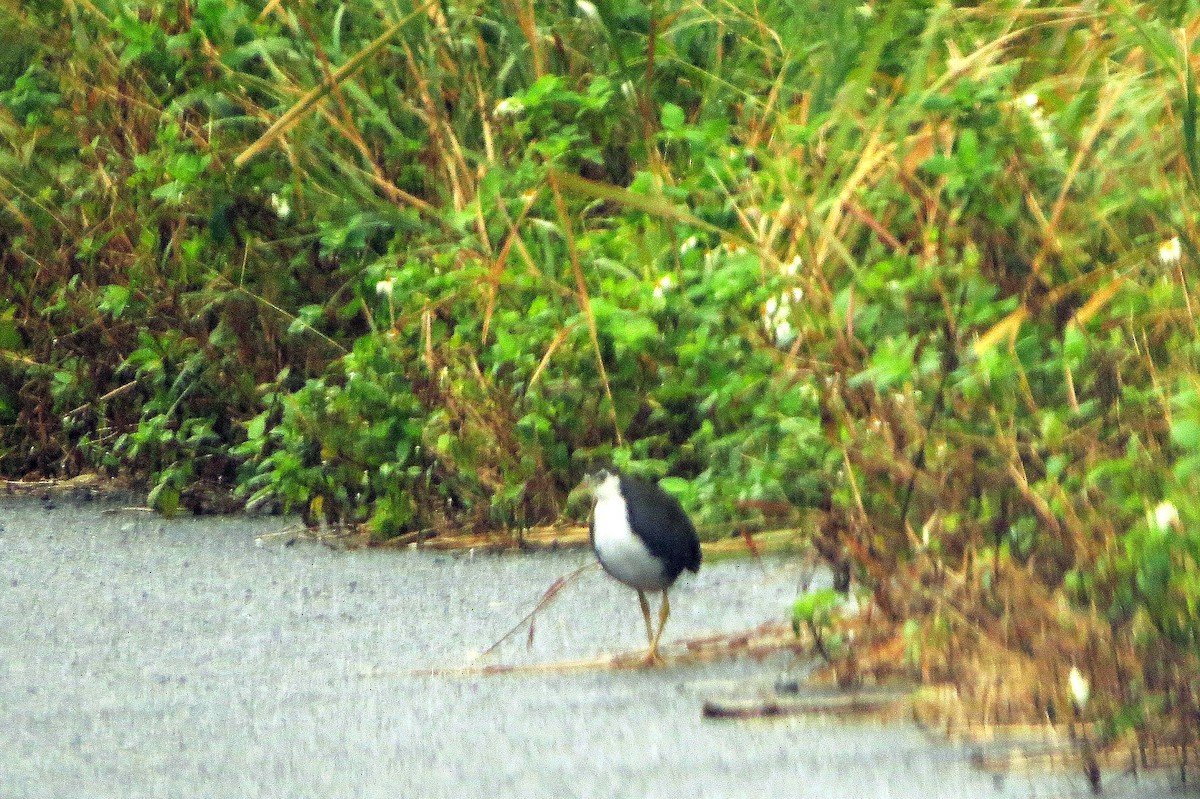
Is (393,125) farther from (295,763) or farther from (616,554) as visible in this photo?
(295,763)

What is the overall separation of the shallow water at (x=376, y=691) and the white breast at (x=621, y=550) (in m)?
0.22

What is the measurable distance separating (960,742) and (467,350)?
A: 2.98 metres

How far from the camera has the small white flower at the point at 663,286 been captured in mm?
5664

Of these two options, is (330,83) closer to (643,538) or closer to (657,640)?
(643,538)

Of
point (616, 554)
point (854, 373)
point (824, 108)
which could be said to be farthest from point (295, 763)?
point (824, 108)

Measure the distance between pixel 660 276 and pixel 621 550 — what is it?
51.7 inches

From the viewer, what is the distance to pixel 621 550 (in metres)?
4.68

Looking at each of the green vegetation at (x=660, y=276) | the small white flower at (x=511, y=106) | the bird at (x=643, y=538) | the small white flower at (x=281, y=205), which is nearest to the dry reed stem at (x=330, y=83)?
the green vegetation at (x=660, y=276)

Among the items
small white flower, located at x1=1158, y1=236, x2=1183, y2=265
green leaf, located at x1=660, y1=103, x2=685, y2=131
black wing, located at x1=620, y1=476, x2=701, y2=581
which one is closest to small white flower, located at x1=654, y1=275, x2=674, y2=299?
green leaf, located at x1=660, y1=103, x2=685, y2=131

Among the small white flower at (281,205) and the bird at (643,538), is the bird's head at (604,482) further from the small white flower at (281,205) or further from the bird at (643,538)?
the small white flower at (281,205)

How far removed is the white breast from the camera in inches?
184

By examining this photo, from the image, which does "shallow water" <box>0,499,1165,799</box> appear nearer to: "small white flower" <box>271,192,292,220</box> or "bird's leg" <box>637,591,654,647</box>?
"bird's leg" <box>637,591,654,647</box>

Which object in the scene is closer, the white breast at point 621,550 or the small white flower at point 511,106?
the white breast at point 621,550

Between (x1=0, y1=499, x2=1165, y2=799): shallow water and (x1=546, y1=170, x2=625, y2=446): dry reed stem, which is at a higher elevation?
(x1=546, y1=170, x2=625, y2=446): dry reed stem
